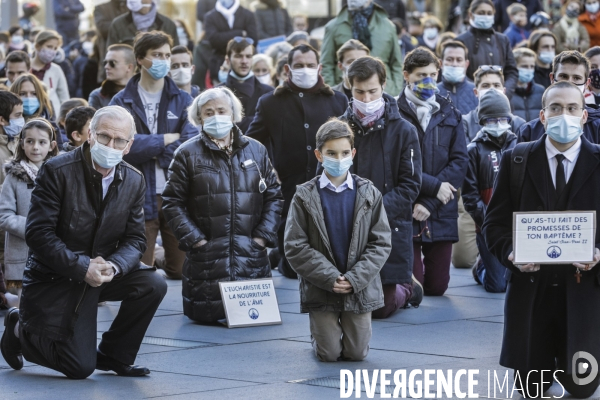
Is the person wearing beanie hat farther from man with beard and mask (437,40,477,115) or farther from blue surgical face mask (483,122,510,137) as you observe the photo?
man with beard and mask (437,40,477,115)

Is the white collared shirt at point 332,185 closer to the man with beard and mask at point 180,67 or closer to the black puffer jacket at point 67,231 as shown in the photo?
the black puffer jacket at point 67,231

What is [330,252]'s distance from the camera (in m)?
8.03

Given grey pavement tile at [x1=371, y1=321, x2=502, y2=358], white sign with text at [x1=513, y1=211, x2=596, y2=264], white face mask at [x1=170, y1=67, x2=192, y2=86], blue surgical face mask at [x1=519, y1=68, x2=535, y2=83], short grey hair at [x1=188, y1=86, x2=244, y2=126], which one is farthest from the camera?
blue surgical face mask at [x1=519, y1=68, x2=535, y2=83]

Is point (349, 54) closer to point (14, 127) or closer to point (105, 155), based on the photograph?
point (14, 127)

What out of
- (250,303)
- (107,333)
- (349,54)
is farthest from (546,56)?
(107,333)

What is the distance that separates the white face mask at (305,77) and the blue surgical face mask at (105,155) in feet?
13.0

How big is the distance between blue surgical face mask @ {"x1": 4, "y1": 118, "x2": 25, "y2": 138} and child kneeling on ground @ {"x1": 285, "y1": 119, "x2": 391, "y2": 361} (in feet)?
11.5

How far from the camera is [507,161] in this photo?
273 inches

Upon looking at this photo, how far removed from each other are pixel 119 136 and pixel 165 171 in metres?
3.70

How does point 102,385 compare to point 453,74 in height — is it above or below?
below

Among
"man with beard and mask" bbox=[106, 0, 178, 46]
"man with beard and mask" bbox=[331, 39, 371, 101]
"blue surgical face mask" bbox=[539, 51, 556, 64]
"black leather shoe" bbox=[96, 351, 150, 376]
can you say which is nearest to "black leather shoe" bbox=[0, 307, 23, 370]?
"black leather shoe" bbox=[96, 351, 150, 376]

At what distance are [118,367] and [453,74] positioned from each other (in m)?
6.53

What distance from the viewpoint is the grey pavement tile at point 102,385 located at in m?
6.96

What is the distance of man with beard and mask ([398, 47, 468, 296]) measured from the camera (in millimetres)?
10359
